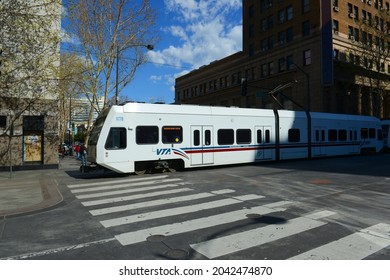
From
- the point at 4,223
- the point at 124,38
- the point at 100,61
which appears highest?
the point at 124,38

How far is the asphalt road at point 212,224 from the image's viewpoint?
5.05 metres

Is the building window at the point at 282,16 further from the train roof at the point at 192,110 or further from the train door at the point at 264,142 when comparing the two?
the train door at the point at 264,142

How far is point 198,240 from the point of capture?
559 centimetres

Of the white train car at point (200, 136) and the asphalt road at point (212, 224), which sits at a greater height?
the white train car at point (200, 136)

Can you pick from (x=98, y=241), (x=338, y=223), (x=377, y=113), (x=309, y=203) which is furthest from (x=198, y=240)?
(x=377, y=113)

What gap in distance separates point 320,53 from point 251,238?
3982 cm

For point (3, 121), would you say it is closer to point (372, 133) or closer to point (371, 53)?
point (372, 133)

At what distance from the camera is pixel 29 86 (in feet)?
59.0

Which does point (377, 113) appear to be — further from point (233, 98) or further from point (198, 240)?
point (198, 240)

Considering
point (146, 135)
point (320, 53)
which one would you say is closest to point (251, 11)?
point (320, 53)

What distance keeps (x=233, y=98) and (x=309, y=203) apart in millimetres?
49952

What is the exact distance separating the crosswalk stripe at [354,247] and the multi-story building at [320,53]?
29663mm

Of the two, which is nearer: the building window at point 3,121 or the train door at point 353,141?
the building window at point 3,121

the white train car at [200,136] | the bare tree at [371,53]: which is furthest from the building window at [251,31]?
the white train car at [200,136]
